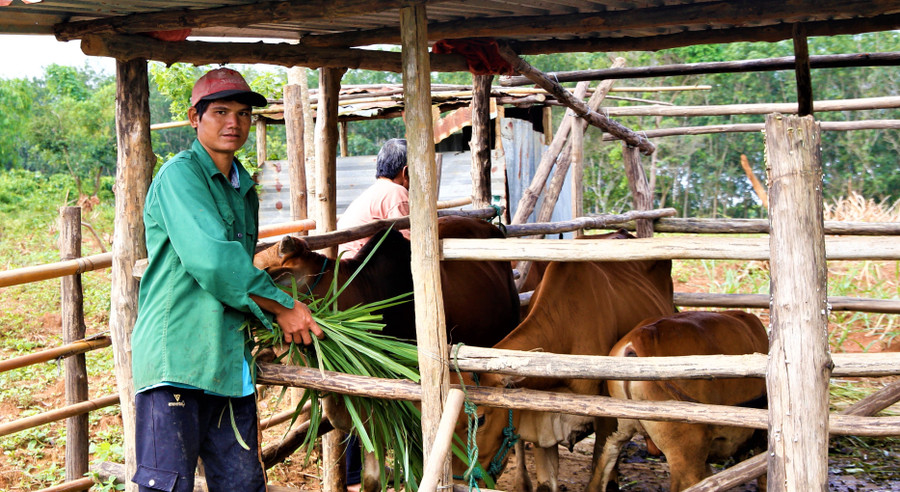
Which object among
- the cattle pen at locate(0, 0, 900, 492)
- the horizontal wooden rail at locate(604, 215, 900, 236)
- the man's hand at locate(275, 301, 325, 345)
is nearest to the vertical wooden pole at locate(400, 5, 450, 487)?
the cattle pen at locate(0, 0, 900, 492)

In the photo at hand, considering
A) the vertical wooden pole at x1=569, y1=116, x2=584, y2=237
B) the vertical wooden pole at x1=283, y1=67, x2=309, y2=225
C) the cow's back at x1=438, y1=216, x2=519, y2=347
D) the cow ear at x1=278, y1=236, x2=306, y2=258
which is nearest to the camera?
the cow ear at x1=278, y1=236, x2=306, y2=258

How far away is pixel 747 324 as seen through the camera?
4.55 meters

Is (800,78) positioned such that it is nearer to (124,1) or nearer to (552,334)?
(552,334)

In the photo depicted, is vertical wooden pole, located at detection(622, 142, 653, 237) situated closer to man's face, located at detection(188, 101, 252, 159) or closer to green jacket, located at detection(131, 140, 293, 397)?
man's face, located at detection(188, 101, 252, 159)

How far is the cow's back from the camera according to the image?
4.76 meters

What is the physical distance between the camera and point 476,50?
4.61 meters

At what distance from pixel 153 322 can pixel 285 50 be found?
148cm

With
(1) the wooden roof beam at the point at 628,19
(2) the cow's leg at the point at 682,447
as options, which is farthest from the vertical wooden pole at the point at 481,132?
(2) the cow's leg at the point at 682,447

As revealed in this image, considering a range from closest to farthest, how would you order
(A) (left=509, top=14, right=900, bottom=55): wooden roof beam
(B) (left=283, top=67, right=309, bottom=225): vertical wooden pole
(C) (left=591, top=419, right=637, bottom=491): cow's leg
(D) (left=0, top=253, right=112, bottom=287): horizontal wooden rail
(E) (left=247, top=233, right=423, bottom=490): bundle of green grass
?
(E) (left=247, top=233, right=423, bottom=490): bundle of green grass < (D) (left=0, top=253, right=112, bottom=287): horizontal wooden rail < (C) (left=591, top=419, right=637, bottom=491): cow's leg < (A) (left=509, top=14, right=900, bottom=55): wooden roof beam < (B) (left=283, top=67, right=309, bottom=225): vertical wooden pole

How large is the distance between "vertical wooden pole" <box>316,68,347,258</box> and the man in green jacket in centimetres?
152

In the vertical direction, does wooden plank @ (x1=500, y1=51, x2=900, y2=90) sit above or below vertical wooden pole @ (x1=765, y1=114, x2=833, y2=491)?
above

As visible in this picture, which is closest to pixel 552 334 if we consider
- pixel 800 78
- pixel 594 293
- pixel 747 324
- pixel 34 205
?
pixel 594 293

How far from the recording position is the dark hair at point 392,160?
4.93 metres

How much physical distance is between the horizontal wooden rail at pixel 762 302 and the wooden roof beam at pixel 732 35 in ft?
6.50
